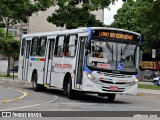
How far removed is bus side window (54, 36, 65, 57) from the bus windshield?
10.3 ft

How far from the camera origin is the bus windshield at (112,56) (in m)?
19.9

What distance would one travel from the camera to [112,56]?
20047 mm

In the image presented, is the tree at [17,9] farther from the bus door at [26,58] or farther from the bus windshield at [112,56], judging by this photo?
the bus windshield at [112,56]

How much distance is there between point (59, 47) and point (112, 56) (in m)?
4.05

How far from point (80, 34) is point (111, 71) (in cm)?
238

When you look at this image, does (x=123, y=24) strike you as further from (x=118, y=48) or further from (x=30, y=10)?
(x=118, y=48)

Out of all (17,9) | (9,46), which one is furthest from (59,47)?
(9,46)

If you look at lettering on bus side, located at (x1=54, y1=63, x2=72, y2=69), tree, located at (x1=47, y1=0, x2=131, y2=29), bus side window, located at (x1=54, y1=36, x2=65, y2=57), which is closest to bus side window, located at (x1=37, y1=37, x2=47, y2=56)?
bus side window, located at (x1=54, y1=36, x2=65, y2=57)

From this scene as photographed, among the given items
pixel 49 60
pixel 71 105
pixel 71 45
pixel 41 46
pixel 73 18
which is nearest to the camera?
pixel 71 105

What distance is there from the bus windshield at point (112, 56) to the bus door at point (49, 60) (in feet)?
15.2

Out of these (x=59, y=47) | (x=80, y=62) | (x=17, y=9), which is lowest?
(x=80, y=62)

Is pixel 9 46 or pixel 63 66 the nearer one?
pixel 63 66

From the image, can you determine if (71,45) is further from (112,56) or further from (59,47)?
(112,56)

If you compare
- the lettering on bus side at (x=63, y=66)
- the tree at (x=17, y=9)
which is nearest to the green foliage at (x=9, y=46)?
the tree at (x=17, y=9)
